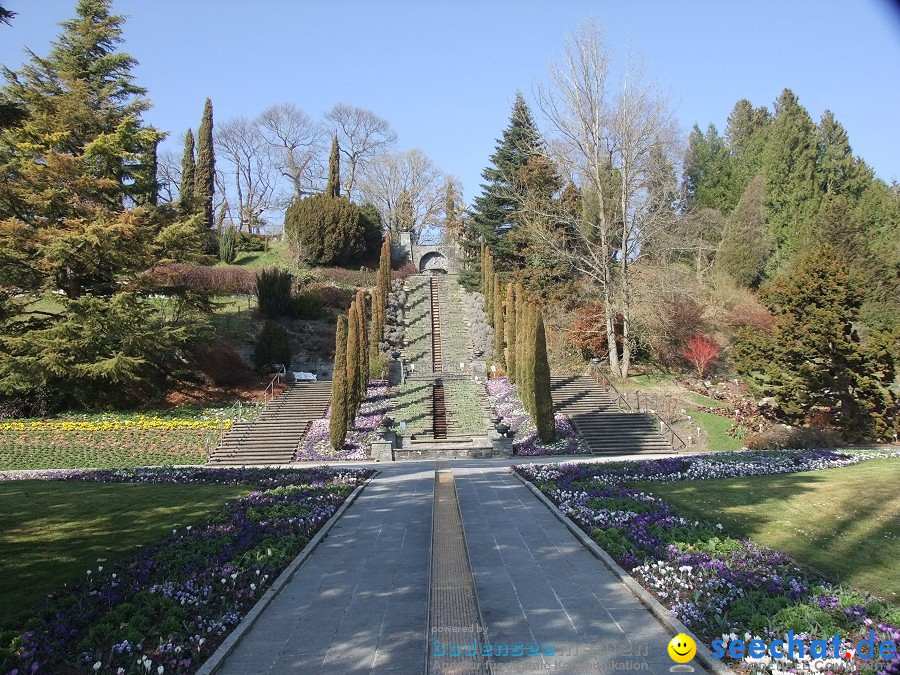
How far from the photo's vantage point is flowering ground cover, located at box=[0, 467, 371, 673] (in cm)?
479

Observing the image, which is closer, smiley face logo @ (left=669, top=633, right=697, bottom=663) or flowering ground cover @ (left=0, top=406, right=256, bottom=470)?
smiley face logo @ (left=669, top=633, right=697, bottom=663)

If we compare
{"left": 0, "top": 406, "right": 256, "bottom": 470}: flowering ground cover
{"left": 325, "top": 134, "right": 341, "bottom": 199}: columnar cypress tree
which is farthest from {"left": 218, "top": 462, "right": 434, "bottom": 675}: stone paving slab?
{"left": 325, "top": 134, "right": 341, "bottom": 199}: columnar cypress tree

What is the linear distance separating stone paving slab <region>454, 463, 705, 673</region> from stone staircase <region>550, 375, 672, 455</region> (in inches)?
472

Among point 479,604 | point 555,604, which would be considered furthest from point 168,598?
point 555,604

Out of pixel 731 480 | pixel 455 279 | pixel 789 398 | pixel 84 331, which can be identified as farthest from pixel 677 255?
pixel 84 331

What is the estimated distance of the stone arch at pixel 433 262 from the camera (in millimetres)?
57281

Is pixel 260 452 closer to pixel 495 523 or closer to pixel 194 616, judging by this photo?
pixel 495 523

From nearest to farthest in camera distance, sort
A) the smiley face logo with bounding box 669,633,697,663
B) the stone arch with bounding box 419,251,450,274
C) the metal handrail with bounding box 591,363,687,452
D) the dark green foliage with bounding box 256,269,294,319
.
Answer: the smiley face logo with bounding box 669,633,697,663
the metal handrail with bounding box 591,363,687,452
the dark green foliage with bounding box 256,269,294,319
the stone arch with bounding box 419,251,450,274

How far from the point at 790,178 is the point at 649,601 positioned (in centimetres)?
4488

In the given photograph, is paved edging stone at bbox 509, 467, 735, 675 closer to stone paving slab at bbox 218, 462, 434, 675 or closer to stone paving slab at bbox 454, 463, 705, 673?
stone paving slab at bbox 454, 463, 705, 673

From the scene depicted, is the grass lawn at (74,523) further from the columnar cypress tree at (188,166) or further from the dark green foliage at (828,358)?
the columnar cypress tree at (188,166)

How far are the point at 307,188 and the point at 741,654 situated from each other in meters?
66.9

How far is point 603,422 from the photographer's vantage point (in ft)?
74.5

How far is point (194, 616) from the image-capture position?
573 cm
